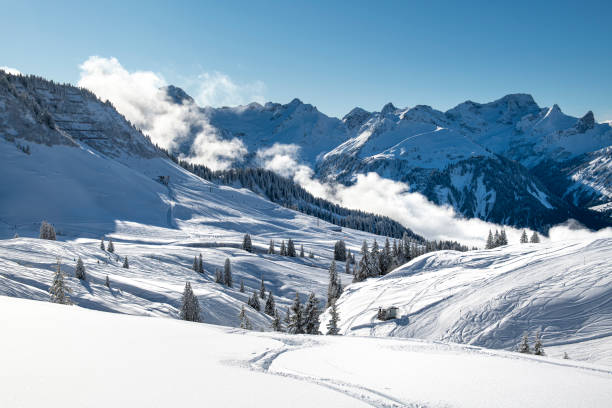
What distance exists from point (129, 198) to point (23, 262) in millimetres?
115209

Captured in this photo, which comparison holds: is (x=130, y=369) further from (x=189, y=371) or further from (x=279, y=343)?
(x=279, y=343)

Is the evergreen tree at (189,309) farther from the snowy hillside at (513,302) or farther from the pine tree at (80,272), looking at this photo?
the snowy hillside at (513,302)

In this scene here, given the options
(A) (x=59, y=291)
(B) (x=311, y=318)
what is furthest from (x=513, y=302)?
(A) (x=59, y=291)

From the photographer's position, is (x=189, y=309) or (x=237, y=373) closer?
(x=237, y=373)

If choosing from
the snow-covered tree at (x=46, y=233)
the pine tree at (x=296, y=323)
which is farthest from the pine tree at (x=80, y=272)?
the snow-covered tree at (x=46, y=233)

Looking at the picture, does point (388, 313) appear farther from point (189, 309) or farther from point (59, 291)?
point (59, 291)

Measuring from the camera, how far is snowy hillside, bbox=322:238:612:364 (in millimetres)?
29703

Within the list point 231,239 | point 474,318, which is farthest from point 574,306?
point 231,239

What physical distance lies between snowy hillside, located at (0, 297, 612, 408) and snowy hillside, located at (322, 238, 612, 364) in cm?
1864

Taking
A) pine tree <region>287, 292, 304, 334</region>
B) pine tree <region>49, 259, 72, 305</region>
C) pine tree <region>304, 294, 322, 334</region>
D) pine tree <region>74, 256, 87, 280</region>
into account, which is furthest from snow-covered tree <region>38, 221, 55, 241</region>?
pine tree <region>304, 294, 322, 334</region>

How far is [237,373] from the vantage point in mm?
9273

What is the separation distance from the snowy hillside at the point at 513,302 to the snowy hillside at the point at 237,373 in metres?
18.6

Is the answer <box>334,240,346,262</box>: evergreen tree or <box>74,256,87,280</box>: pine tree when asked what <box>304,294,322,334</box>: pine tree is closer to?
<box>74,256,87,280</box>: pine tree

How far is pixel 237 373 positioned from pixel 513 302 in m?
33.7
